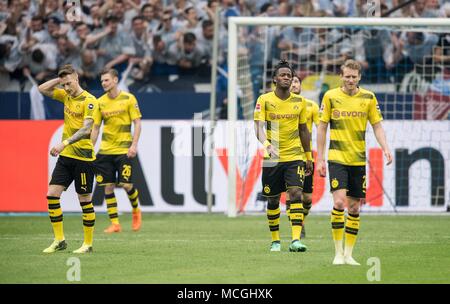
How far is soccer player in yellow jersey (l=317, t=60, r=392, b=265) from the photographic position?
11602mm

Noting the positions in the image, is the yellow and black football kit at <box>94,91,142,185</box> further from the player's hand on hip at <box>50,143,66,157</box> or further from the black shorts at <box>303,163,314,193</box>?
the player's hand on hip at <box>50,143,66,157</box>

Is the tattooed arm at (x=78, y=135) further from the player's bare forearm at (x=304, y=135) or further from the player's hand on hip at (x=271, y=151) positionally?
the player's bare forearm at (x=304, y=135)

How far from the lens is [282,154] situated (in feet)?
43.4

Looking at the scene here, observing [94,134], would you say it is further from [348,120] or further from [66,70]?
[348,120]

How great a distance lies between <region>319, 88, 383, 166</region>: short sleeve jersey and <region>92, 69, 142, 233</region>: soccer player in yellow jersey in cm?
524

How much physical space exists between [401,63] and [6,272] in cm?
1185

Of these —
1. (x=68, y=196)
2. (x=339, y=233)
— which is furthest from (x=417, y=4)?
(x=339, y=233)

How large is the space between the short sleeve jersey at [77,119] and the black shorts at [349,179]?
322 centimetres

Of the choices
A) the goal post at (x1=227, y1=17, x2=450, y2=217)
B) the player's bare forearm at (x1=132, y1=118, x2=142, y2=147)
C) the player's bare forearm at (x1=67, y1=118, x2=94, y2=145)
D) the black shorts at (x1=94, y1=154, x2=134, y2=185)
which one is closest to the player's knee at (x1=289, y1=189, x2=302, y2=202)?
the player's bare forearm at (x1=67, y1=118, x2=94, y2=145)

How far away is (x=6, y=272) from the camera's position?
35.2 feet

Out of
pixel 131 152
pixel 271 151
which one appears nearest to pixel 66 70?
pixel 271 151

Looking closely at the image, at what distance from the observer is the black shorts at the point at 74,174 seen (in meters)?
13.0
